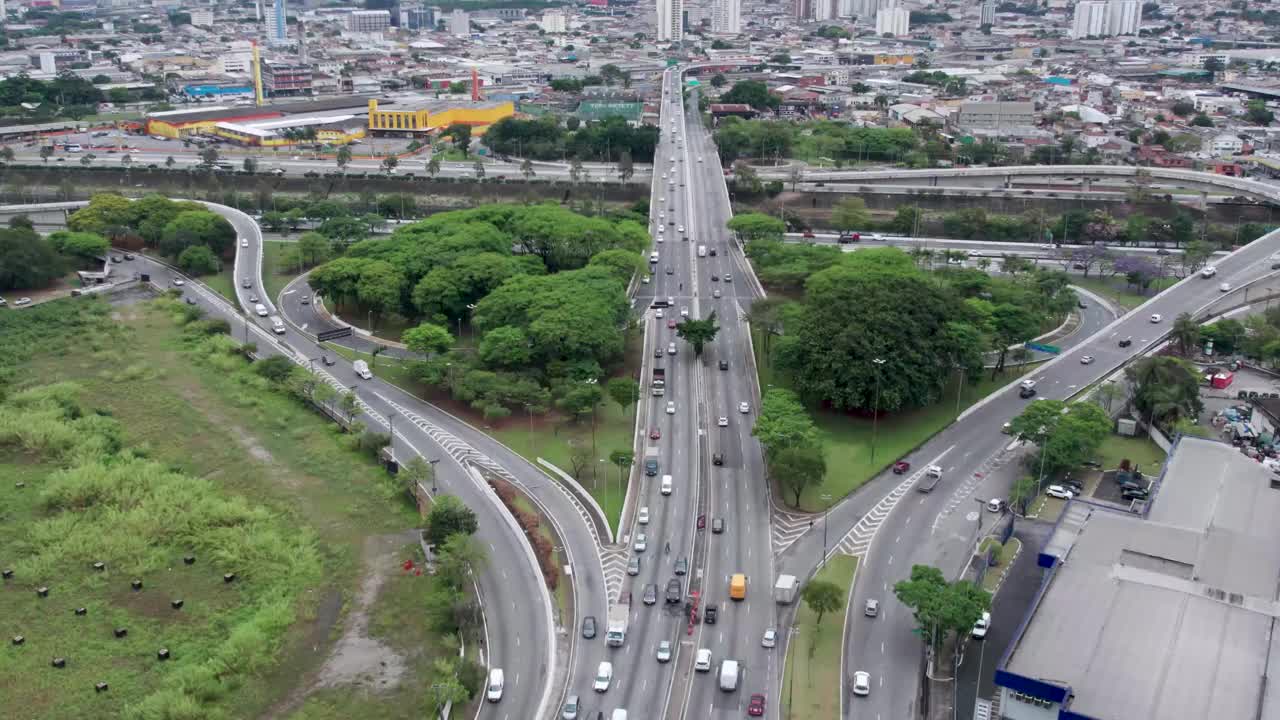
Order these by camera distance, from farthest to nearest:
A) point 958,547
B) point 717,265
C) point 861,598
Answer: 1. point 717,265
2. point 958,547
3. point 861,598

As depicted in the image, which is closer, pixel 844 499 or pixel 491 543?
pixel 491 543

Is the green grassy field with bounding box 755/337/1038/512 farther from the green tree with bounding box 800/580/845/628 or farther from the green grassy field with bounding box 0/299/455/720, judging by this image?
the green grassy field with bounding box 0/299/455/720

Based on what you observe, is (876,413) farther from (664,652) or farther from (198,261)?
(198,261)

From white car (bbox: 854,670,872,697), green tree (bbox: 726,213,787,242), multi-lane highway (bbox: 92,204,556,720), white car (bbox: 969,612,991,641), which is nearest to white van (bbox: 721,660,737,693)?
white car (bbox: 854,670,872,697)

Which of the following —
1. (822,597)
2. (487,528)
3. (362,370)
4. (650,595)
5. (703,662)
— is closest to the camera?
(703,662)

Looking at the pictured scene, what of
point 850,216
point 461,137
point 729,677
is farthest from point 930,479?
point 461,137

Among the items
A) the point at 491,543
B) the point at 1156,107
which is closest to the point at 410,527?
the point at 491,543

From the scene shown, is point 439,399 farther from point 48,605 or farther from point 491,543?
point 48,605

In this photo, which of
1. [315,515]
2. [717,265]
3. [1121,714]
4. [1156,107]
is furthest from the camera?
[1156,107]
